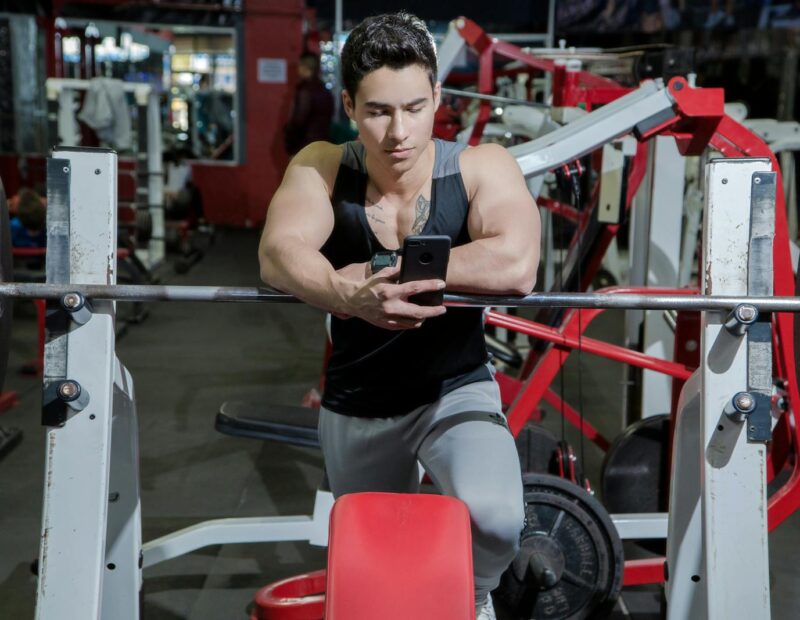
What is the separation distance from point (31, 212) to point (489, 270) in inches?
176

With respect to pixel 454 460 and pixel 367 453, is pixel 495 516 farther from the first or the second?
pixel 367 453

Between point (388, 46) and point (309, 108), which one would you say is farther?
point (309, 108)

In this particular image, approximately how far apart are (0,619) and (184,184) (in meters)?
6.97

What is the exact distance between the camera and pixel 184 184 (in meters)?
8.98

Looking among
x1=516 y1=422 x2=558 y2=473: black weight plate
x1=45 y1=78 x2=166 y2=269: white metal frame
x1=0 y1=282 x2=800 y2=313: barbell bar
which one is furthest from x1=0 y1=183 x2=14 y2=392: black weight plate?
x1=45 y1=78 x2=166 y2=269: white metal frame

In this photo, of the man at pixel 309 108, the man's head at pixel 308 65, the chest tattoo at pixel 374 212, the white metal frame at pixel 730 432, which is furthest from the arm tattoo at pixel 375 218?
the man's head at pixel 308 65

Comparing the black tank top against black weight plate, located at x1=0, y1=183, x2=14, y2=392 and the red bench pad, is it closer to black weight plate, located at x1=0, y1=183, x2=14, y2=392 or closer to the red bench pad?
the red bench pad

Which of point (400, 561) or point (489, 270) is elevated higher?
point (489, 270)

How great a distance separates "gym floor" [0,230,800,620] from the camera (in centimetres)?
261

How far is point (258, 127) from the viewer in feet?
33.9

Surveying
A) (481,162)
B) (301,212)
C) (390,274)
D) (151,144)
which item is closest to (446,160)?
(481,162)

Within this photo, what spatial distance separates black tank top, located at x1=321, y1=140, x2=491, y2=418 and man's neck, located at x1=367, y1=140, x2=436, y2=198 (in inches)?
0.6

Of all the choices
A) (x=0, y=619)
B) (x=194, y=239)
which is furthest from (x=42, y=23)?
(x=0, y=619)

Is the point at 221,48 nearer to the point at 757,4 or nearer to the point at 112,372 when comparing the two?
the point at 757,4
